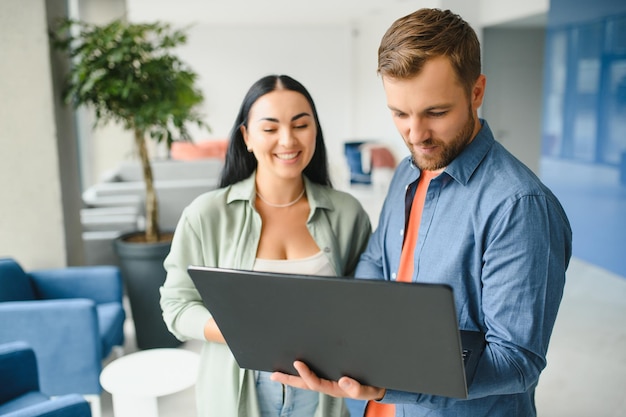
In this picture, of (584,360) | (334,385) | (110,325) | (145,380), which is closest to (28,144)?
(110,325)

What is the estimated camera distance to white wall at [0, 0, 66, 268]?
349 centimetres

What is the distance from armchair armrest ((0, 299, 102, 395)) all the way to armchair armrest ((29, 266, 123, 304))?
0.60 m

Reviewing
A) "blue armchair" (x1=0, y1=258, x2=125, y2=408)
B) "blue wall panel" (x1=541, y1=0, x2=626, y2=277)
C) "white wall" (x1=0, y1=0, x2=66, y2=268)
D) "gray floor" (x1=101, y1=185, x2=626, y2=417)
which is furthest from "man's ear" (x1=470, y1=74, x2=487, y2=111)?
"blue wall panel" (x1=541, y1=0, x2=626, y2=277)

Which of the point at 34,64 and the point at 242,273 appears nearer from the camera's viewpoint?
the point at 242,273

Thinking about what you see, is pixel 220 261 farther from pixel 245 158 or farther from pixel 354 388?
pixel 354 388

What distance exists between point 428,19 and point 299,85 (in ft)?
1.85

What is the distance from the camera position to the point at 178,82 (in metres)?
3.93

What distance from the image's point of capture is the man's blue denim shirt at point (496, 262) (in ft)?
3.39

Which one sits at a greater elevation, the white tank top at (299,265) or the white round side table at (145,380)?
the white tank top at (299,265)

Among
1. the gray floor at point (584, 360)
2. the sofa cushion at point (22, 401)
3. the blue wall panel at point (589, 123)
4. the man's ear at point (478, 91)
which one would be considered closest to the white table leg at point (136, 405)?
the sofa cushion at point (22, 401)

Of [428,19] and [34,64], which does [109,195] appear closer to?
[34,64]

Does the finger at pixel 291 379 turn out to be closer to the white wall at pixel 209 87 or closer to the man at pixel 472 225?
the man at pixel 472 225

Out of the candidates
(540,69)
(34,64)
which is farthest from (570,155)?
(34,64)

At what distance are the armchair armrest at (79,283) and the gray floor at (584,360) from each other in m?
0.54
